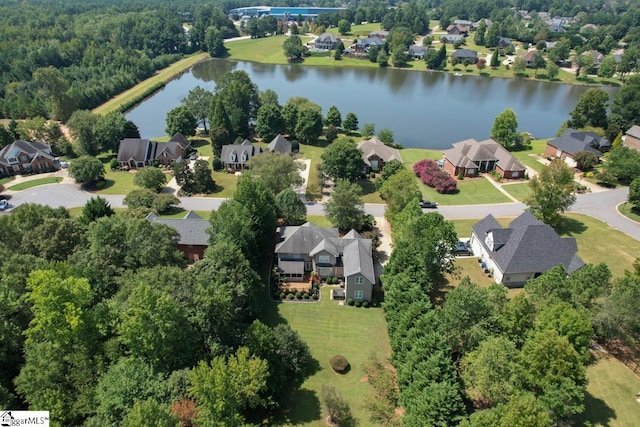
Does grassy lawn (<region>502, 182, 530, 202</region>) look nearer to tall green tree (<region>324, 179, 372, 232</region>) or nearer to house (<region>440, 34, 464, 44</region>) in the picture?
tall green tree (<region>324, 179, 372, 232</region>)

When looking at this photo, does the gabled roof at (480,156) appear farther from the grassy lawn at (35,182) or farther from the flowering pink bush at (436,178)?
the grassy lawn at (35,182)

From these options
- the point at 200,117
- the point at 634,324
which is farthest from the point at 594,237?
the point at 200,117

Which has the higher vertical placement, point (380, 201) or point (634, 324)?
point (634, 324)

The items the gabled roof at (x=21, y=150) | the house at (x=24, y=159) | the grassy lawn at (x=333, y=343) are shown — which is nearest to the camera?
the grassy lawn at (x=333, y=343)

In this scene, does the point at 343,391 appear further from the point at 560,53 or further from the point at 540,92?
the point at 560,53

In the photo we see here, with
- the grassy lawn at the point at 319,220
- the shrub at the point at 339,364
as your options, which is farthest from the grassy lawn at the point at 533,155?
the shrub at the point at 339,364

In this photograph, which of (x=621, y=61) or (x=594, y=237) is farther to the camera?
(x=621, y=61)
